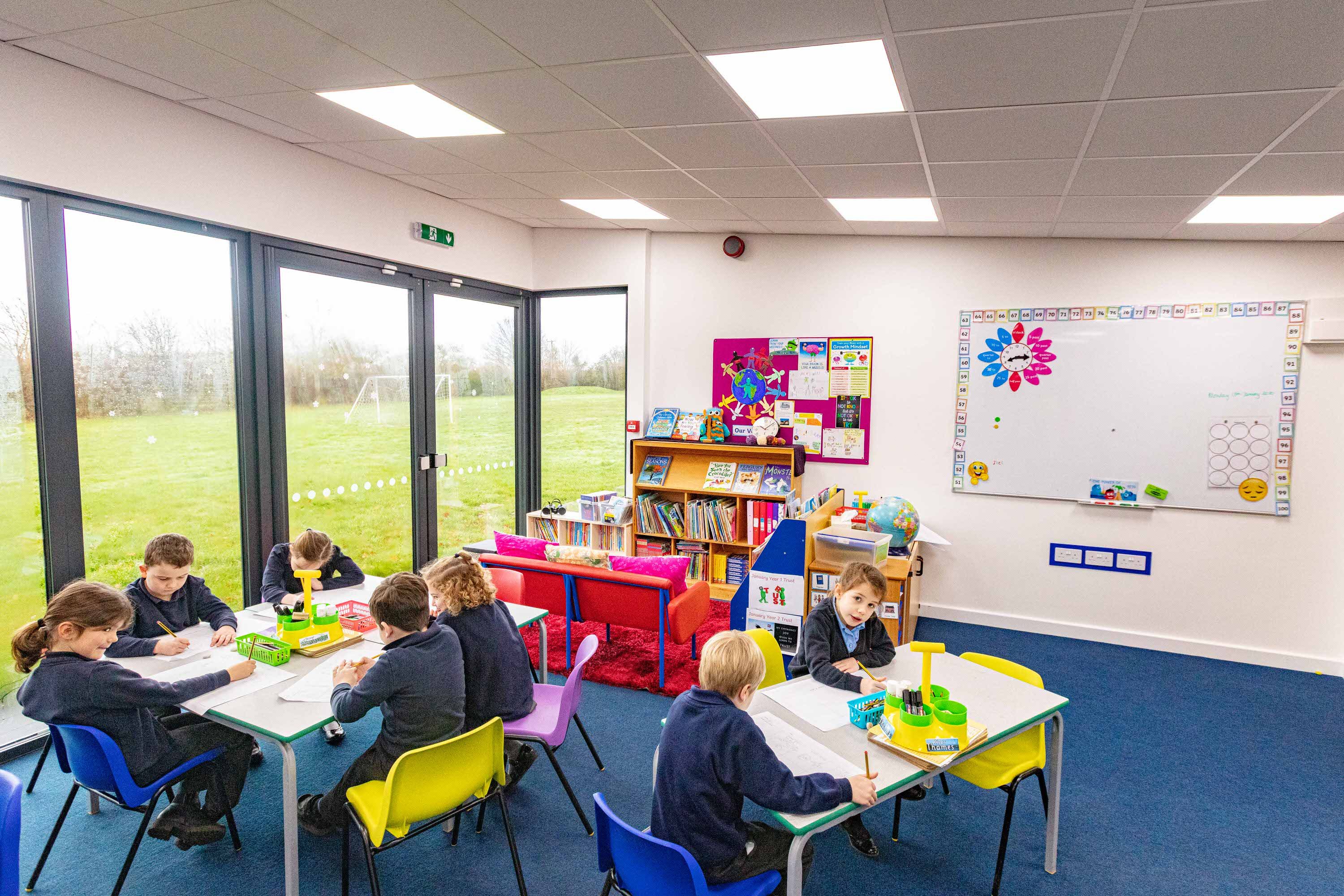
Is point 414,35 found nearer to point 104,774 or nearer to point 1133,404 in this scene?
point 104,774

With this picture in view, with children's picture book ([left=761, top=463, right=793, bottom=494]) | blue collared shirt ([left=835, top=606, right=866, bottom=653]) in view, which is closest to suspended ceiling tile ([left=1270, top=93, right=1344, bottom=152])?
blue collared shirt ([left=835, top=606, right=866, bottom=653])

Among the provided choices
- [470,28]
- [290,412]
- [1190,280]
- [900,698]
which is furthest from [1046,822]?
[290,412]

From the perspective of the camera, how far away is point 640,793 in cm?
329

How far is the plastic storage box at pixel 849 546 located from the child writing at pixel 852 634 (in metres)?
1.55

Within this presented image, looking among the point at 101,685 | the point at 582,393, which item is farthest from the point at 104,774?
the point at 582,393

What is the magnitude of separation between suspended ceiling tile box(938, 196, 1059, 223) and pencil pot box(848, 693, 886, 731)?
10.4ft

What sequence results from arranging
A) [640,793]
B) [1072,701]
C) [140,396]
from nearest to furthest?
[640,793]
[140,396]
[1072,701]

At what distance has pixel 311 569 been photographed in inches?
144

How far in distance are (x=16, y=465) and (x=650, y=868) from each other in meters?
3.44

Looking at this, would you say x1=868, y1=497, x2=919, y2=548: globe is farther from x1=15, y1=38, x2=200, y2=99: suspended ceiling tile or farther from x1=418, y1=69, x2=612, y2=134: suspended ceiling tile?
x1=15, y1=38, x2=200, y2=99: suspended ceiling tile

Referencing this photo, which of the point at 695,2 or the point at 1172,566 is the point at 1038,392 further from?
the point at 695,2

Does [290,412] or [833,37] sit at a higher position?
[833,37]

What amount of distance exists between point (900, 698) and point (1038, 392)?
384 cm

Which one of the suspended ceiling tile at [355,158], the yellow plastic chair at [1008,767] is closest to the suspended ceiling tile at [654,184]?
the suspended ceiling tile at [355,158]
